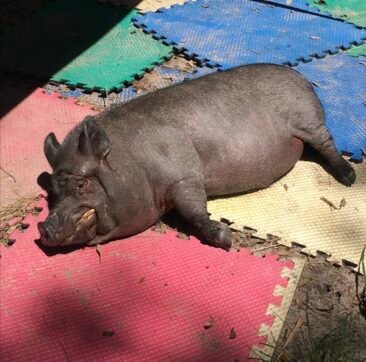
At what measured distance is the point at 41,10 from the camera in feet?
21.7

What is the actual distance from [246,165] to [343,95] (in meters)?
1.68

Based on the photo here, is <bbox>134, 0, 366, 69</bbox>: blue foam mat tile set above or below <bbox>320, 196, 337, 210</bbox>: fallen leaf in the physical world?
above

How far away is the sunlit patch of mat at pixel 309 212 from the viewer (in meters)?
3.65

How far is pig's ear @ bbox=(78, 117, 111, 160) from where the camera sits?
3217 millimetres

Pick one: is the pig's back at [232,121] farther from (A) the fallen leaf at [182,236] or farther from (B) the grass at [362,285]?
(B) the grass at [362,285]

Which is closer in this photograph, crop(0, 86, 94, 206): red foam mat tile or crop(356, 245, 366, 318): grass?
crop(356, 245, 366, 318): grass

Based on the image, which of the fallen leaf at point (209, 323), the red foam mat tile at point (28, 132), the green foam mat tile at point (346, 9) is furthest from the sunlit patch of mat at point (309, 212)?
the green foam mat tile at point (346, 9)

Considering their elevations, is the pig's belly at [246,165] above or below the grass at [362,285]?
above

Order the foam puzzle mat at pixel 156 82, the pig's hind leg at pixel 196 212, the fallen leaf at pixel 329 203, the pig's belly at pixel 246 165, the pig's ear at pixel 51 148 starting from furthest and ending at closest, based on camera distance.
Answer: the foam puzzle mat at pixel 156 82, the fallen leaf at pixel 329 203, the pig's belly at pixel 246 165, the pig's hind leg at pixel 196 212, the pig's ear at pixel 51 148

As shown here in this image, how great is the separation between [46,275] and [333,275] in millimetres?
1711

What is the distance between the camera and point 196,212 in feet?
11.6

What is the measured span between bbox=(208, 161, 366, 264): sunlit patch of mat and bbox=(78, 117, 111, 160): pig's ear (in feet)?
3.08

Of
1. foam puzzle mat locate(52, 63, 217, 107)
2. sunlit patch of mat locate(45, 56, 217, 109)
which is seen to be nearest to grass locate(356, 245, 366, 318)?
foam puzzle mat locate(52, 63, 217, 107)

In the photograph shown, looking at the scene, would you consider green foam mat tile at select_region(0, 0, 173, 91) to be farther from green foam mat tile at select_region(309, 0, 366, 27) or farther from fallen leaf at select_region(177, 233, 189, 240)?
green foam mat tile at select_region(309, 0, 366, 27)
